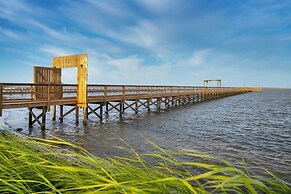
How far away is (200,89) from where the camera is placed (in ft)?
119

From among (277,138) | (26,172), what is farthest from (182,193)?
(277,138)

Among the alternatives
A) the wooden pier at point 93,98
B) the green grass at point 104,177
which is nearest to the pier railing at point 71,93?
the wooden pier at point 93,98

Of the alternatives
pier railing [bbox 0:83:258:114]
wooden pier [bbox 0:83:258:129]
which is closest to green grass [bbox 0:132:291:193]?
pier railing [bbox 0:83:258:114]

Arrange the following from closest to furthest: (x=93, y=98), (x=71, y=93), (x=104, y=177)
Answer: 1. (x=104, y=177)
2. (x=93, y=98)
3. (x=71, y=93)

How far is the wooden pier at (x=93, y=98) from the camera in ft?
36.4

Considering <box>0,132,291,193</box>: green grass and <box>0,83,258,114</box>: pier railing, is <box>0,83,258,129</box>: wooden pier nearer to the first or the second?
<box>0,83,258,114</box>: pier railing

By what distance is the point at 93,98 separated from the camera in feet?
47.3

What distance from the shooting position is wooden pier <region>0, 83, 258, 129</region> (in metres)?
11.1

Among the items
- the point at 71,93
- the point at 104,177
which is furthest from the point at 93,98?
the point at 104,177

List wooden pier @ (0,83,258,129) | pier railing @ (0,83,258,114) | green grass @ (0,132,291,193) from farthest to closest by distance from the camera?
wooden pier @ (0,83,258,129) < pier railing @ (0,83,258,114) < green grass @ (0,132,291,193)

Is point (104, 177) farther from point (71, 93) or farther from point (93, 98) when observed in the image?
point (71, 93)

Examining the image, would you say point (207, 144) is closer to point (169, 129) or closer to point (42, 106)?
point (169, 129)

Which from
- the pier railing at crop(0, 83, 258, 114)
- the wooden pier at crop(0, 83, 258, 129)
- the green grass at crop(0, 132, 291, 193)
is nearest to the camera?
the green grass at crop(0, 132, 291, 193)

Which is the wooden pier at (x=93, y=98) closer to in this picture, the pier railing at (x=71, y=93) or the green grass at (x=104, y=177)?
the pier railing at (x=71, y=93)
